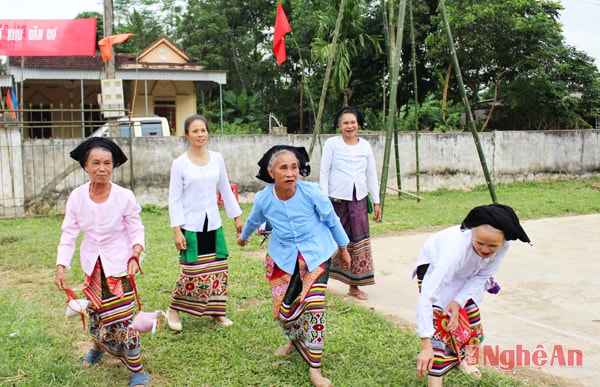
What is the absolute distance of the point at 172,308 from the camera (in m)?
3.98

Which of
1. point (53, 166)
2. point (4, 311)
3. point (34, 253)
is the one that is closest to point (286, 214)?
point (4, 311)

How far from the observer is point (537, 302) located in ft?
14.1

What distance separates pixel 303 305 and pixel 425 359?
0.88 meters

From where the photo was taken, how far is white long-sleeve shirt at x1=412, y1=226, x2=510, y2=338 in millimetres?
2523

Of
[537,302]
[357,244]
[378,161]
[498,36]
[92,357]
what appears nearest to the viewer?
[92,357]

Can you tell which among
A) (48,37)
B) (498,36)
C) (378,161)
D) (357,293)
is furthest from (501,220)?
(498,36)

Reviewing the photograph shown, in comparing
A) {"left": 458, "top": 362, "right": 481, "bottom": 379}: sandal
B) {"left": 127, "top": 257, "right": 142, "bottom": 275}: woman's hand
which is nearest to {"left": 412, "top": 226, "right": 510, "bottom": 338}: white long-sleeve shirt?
{"left": 458, "top": 362, "right": 481, "bottom": 379}: sandal

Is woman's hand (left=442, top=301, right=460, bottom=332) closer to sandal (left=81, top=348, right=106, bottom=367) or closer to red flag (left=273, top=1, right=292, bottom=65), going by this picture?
sandal (left=81, top=348, right=106, bottom=367)

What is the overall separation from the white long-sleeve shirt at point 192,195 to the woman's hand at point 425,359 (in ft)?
6.51

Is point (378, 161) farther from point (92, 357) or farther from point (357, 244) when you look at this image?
point (92, 357)

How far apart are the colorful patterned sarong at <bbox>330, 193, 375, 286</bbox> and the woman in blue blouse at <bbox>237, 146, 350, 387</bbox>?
1.30 metres

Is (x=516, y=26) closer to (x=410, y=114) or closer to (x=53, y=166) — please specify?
(x=410, y=114)

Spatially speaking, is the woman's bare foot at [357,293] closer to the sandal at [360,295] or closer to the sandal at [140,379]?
the sandal at [360,295]

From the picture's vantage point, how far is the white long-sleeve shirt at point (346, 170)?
4.67 m
